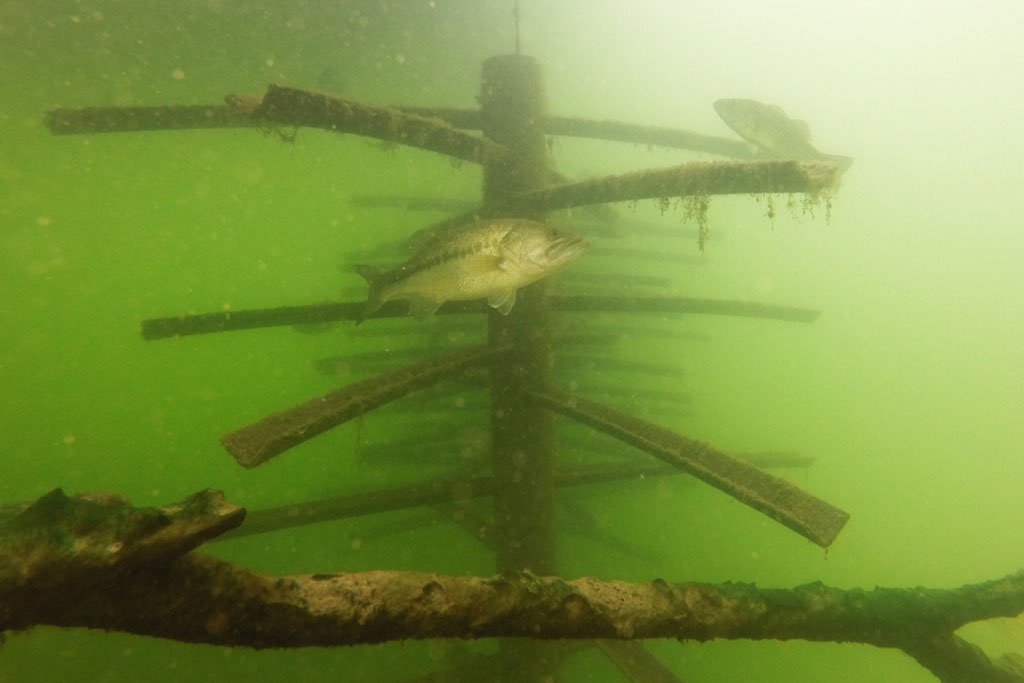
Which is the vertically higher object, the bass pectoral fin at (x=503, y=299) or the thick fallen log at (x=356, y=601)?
the bass pectoral fin at (x=503, y=299)

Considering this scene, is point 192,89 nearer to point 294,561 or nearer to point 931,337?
point 294,561

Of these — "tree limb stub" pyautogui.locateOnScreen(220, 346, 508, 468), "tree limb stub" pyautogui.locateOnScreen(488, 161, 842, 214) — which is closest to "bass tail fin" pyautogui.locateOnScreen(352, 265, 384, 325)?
"tree limb stub" pyautogui.locateOnScreen(220, 346, 508, 468)

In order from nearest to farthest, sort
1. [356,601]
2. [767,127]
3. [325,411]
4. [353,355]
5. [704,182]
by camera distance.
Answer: [356,601], [325,411], [704,182], [767,127], [353,355]

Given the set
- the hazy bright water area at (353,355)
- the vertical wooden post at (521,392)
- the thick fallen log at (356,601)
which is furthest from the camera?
the hazy bright water area at (353,355)

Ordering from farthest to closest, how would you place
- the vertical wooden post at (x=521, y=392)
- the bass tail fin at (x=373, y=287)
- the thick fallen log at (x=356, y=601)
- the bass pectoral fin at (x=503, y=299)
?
1. the vertical wooden post at (x=521, y=392)
2. the bass tail fin at (x=373, y=287)
3. the bass pectoral fin at (x=503, y=299)
4. the thick fallen log at (x=356, y=601)

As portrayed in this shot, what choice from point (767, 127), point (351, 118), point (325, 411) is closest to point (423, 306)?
point (325, 411)

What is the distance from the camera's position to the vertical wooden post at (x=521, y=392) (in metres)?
4.61

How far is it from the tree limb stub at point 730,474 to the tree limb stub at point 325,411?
3.93ft

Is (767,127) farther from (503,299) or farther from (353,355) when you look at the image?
(353,355)

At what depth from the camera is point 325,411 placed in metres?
2.77

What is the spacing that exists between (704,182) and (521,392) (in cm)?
246

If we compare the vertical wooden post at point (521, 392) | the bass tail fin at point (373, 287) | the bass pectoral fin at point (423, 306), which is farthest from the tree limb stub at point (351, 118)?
the bass pectoral fin at point (423, 306)

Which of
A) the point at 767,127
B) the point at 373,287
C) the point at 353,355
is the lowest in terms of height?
the point at 353,355

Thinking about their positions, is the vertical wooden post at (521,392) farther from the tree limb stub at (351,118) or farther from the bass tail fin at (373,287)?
the bass tail fin at (373,287)
